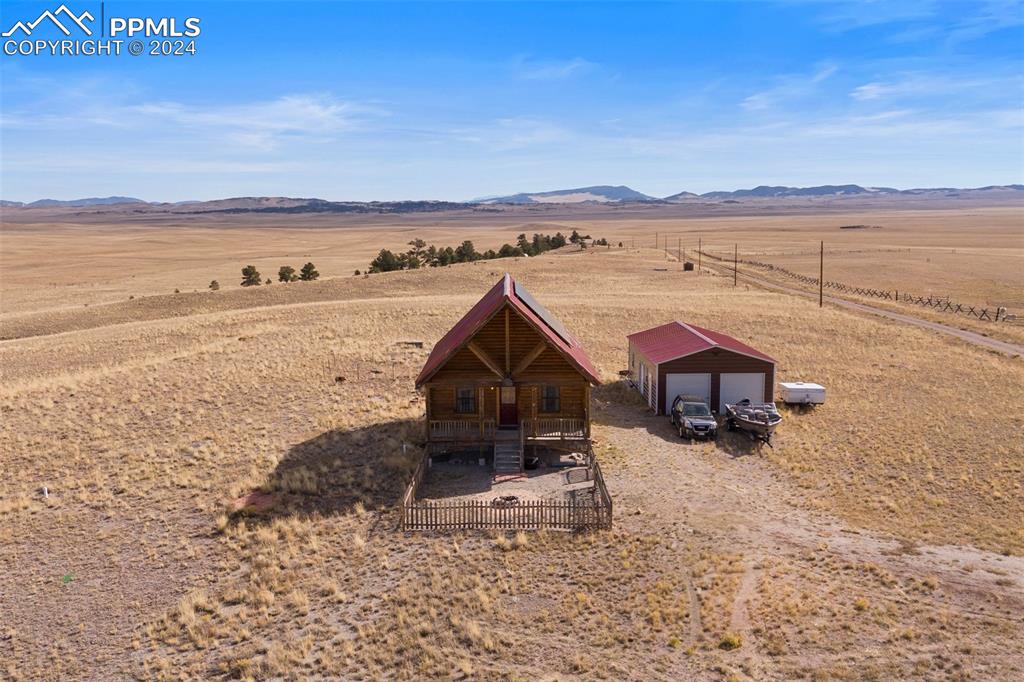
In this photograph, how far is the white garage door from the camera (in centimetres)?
3088

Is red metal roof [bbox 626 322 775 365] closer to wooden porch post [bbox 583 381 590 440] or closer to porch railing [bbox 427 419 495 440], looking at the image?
wooden porch post [bbox 583 381 590 440]

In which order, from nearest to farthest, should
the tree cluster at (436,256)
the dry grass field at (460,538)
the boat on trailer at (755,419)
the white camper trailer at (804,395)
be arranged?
the dry grass field at (460,538) < the boat on trailer at (755,419) < the white camper trailer at (804,395) < the tree cluster at (436,256)

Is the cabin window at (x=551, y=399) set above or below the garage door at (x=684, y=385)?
above

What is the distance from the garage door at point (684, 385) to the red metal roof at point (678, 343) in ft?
3.02

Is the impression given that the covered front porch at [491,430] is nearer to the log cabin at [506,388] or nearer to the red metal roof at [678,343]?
the log cabin at [506,388]

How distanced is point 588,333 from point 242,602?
33.9 meters

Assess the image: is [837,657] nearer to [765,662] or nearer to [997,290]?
[765,662]

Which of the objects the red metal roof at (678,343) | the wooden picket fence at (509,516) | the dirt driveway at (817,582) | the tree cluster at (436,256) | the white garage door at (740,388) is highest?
the tree cluster at (436,256)

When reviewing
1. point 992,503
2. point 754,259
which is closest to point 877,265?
point 754,259

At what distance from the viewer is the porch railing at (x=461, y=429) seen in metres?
24.6

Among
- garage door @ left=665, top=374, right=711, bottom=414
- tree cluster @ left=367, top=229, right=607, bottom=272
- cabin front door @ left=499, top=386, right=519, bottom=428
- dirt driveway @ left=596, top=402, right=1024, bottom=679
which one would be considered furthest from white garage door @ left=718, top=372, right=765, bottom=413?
tree cluster @ left=367, top=229, right=607, bottom=272

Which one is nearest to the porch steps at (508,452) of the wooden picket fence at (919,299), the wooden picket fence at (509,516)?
the wooden picket fence at (509,516)

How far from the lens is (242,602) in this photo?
53.2 feet

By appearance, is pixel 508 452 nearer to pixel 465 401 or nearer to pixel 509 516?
pixel 465 401
